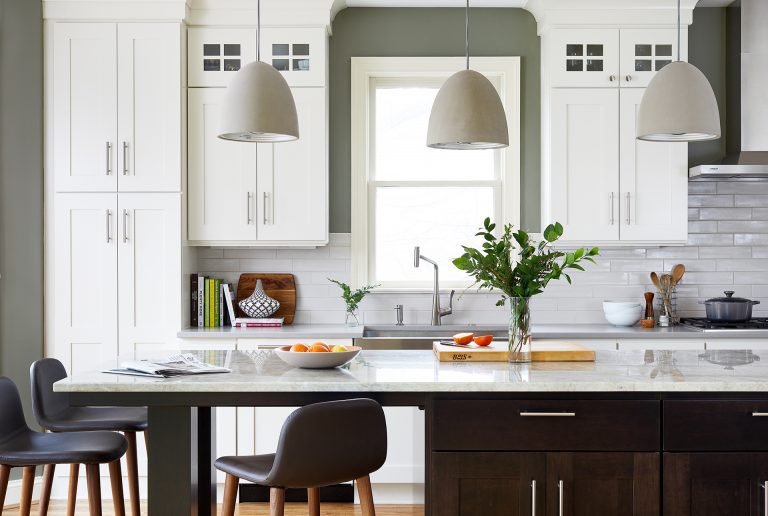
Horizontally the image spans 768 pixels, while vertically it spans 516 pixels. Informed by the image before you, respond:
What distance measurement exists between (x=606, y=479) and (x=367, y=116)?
3188 mm

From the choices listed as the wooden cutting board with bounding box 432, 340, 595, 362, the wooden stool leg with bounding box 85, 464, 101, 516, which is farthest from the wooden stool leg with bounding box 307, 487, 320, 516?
the wooden stool leg with bounding box 85, 464, 101, 516

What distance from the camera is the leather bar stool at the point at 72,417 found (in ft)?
10.5

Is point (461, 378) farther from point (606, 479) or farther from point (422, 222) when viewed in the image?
point (422, 222)

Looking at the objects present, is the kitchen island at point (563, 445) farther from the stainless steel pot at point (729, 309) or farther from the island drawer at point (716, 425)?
the stainless steel pot at point (729, 309)

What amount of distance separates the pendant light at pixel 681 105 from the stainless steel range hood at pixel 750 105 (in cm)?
196

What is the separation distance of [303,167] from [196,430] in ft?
7.73

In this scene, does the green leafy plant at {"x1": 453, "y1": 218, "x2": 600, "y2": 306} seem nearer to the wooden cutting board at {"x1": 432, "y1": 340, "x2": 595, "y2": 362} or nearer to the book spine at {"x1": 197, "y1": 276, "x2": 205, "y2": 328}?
the wooden cutting board at {"x1": 432, "y1": 340, "x2": 595, "y2": 362}

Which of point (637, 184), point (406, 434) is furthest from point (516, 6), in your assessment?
point (406, 434)

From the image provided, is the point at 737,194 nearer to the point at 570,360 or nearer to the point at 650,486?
the point at 570,360

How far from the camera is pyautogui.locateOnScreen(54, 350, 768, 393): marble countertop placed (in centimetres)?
243

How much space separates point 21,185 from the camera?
14.6 feet

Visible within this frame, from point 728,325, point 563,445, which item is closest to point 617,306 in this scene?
point 728,325

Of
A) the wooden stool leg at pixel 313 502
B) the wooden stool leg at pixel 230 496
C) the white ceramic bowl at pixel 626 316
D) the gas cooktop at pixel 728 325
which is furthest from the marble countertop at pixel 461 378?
the white ceramic bowl at pixel 626 316

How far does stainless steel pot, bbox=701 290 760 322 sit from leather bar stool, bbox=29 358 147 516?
3350 mm
